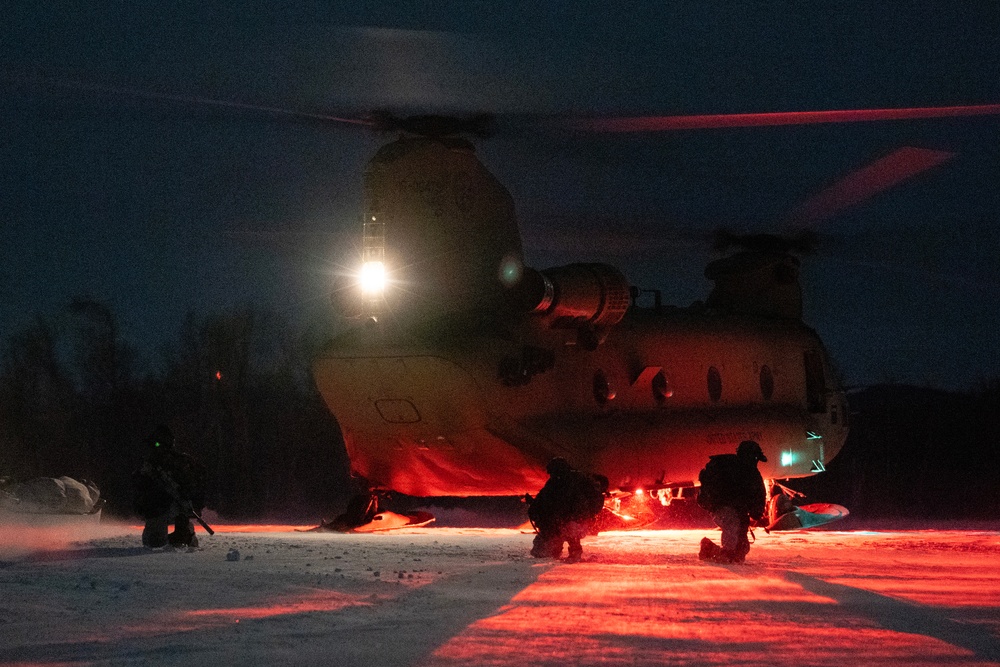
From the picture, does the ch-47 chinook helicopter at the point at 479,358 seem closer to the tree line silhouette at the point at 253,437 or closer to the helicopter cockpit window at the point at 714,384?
the helicopter cockpit window at the point at 714,384

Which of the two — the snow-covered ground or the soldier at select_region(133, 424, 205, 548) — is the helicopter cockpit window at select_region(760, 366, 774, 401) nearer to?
the snow-covered ground

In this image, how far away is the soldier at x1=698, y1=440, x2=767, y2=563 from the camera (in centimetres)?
1309

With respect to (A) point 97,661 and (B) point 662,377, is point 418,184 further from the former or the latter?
(A) point 97,661

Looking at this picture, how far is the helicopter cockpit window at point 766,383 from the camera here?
784 inches

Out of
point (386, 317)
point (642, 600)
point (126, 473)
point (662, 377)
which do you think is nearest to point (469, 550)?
point (386, 317)

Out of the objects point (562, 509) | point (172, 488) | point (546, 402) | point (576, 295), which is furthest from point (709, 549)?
point (172, 488)

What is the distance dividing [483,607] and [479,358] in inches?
263

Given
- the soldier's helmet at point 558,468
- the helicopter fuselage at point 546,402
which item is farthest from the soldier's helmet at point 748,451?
the helicopter fuselage at point 546,402

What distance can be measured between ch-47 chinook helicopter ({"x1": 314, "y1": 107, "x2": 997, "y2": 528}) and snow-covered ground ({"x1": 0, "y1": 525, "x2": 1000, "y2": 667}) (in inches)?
67.3

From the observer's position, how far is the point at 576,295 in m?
15.8

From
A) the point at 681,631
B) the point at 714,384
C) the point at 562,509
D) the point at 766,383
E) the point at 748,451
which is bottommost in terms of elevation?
the point at 681,631

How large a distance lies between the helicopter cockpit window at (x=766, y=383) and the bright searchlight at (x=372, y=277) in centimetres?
697

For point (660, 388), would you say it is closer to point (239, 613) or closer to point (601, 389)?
point (601, 389)

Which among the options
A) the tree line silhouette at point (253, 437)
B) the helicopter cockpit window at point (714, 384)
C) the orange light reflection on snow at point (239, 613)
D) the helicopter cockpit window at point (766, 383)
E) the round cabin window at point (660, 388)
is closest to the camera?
the orange light reflection on snow at point (239, 613)
